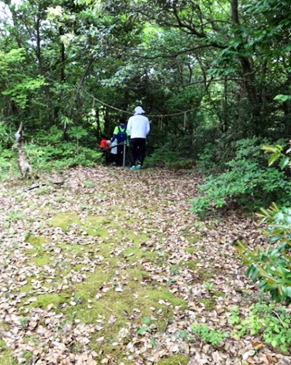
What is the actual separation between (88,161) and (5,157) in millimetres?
2814

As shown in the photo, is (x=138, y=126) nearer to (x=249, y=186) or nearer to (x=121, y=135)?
(x=121, y=135)

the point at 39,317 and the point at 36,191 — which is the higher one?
the point at 36,191

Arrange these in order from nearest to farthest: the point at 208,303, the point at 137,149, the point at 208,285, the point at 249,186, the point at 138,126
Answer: the point at 208,303, the point at 208,285, the point at 249,186, the point at 138,126, the point at 137,149

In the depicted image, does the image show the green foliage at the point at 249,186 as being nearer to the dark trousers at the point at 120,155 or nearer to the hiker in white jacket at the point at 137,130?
the hiker in white jacket at the point at 137,130

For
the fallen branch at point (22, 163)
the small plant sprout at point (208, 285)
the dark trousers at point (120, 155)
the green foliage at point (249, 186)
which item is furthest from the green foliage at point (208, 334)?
the dark trousers at point (120, 155)

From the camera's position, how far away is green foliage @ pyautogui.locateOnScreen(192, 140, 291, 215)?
207 inches

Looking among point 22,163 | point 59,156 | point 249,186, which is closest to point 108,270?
point 249,186

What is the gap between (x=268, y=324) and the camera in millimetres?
3332

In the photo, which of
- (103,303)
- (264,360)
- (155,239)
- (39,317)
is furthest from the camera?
(155,239)

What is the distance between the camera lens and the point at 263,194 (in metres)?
5.66

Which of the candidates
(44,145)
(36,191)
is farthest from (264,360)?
(44,145)

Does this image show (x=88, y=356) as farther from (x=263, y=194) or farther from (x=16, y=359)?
(x=263, y=194)

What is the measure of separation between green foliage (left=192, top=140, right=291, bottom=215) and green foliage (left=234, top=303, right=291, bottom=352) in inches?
86.7

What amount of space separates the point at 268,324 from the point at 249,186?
253cm
